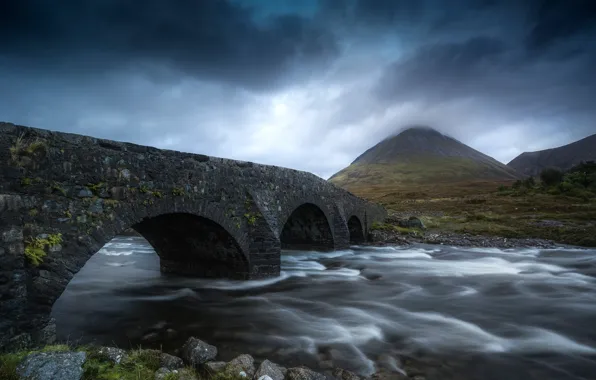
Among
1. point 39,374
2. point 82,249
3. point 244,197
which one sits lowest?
point 39,374

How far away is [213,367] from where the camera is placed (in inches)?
177

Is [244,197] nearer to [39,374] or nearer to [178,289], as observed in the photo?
[178,289]

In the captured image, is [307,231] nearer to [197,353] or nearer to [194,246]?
[194,246]

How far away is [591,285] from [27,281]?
49.3 ft

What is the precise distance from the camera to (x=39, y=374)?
3.32 metres

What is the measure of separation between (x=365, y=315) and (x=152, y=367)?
16.9 feet

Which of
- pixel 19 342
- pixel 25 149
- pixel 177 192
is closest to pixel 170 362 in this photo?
pixel 19 342

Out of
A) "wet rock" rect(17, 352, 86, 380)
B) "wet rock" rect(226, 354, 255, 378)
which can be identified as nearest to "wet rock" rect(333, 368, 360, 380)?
"wet rock" rect(226, 354, 255, 378)

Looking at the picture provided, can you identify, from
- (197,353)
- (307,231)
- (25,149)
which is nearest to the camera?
(197,353)

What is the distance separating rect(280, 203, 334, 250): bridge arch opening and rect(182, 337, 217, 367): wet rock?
12102 mm

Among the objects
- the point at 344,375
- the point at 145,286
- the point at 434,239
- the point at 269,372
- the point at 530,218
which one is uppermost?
the point at 145,286

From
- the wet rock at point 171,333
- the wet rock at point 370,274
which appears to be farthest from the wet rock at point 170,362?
the wet rock at point 370,274

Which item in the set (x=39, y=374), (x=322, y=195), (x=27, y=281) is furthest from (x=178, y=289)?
(x=322, y=195)

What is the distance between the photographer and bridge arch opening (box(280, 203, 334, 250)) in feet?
58.6
